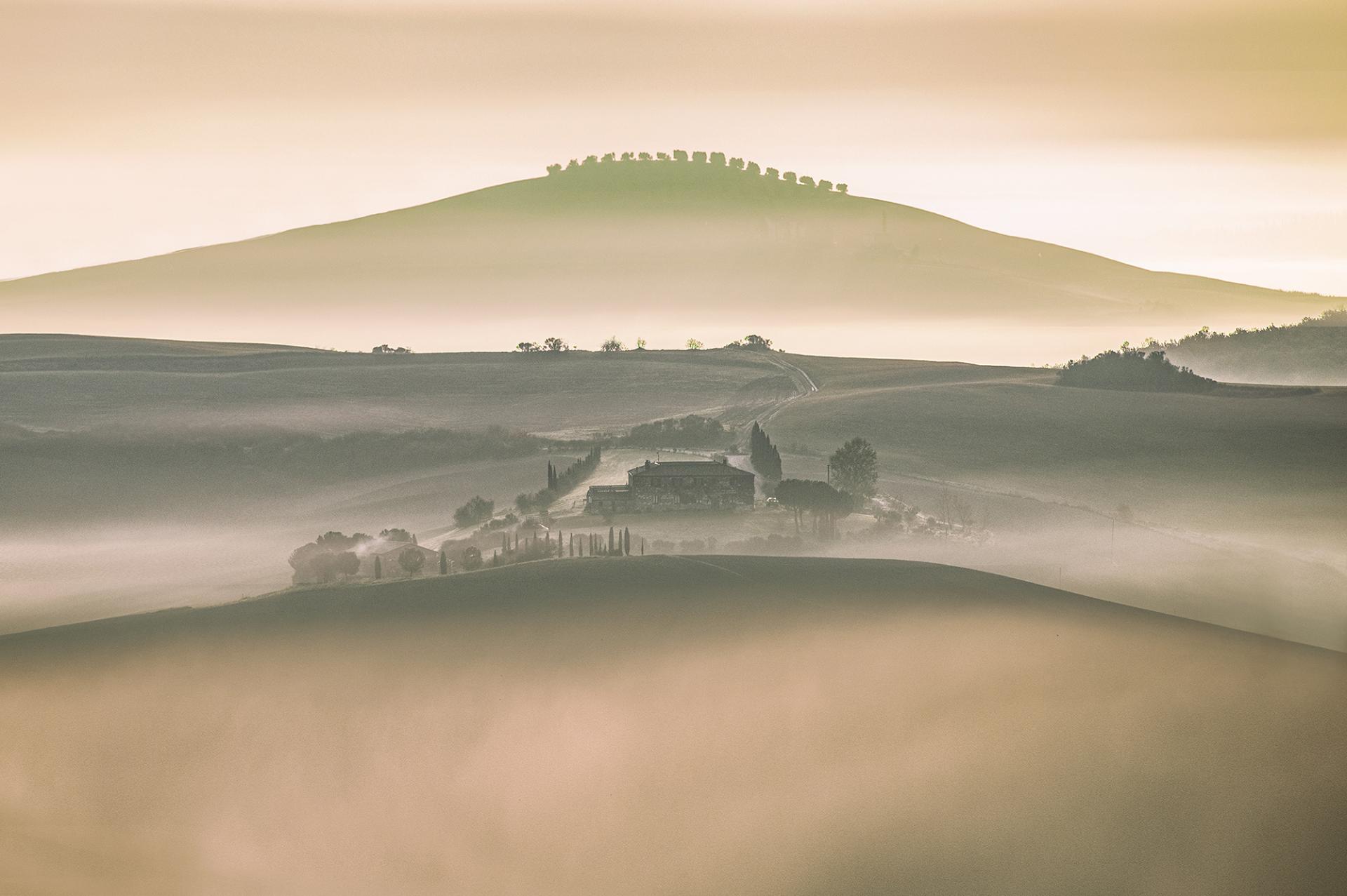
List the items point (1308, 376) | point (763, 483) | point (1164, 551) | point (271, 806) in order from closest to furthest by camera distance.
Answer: point (271, 806), point (1164, 551), point (763, 483), point (1308, 376)

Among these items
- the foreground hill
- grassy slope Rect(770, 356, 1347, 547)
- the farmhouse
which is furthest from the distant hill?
the foreground hill

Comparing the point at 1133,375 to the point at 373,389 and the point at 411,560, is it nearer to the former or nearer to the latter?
the point at 373,389

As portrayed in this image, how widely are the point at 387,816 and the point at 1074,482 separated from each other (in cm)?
6831

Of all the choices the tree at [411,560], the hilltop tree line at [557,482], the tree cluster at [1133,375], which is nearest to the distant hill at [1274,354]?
the tree cluster at [1133,375]

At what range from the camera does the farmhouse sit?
79.7m

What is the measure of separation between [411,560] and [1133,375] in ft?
259

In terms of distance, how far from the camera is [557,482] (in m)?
94.9

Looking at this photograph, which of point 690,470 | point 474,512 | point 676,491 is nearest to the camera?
point 676,491

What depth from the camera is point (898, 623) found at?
49.6 meters

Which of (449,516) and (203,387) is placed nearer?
(449,516)

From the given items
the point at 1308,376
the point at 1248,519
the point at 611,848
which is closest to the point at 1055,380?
the point at 1308,376

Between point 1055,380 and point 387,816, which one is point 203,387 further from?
Result: point 387,816

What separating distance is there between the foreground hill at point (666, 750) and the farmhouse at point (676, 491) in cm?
2814

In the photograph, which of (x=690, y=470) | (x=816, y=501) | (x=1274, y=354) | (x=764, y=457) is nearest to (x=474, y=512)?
(x=690, y=470)
